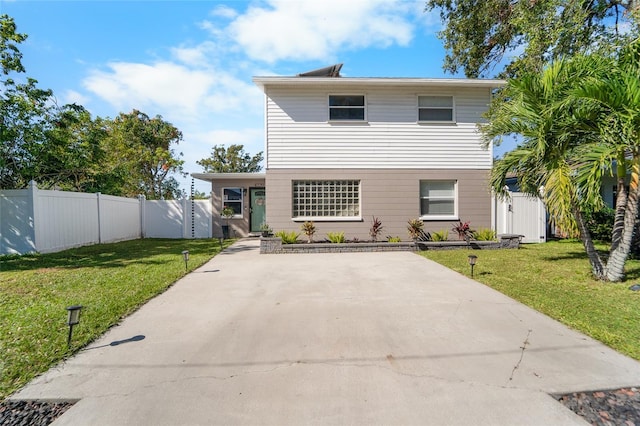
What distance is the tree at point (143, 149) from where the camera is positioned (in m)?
18.8

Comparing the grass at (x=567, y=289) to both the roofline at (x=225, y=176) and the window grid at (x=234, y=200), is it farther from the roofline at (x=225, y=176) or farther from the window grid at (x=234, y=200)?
the window grid at (x=234, y=200)

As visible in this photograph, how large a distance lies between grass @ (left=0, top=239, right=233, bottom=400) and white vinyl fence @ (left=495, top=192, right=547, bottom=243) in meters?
10.6

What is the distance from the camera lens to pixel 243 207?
47.5 ft

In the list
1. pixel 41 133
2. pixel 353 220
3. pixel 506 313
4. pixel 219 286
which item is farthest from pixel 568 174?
pixel 41 133

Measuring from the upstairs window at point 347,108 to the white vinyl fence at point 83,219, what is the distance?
7799 millimetres

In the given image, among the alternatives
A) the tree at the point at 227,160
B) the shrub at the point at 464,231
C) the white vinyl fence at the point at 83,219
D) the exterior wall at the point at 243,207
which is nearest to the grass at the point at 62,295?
the white vinyl fence at the point at 83,219

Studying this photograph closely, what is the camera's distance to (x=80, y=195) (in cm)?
1055

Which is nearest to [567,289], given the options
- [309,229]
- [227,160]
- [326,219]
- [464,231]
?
[464,231]

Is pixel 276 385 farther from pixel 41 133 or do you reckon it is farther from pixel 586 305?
pixel 41 133

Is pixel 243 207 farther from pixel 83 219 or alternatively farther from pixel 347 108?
pixel 347 108

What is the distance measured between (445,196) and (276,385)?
33.4 ft

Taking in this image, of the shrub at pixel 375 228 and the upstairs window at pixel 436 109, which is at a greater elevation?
the upstairs window at pixel 436 109

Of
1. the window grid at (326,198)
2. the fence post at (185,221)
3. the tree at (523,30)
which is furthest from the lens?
the fence post at (185,221)

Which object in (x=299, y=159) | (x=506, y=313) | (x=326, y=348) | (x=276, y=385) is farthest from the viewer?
(x=299, y=159)
